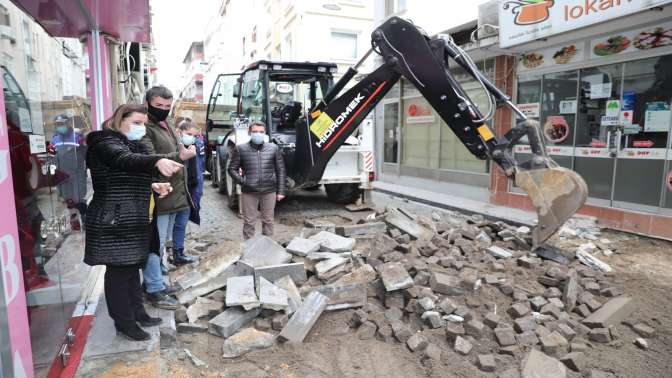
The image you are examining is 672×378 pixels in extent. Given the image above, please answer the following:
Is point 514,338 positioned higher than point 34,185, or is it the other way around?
point 34,185

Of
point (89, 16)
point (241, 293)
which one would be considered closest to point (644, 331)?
point (241, 293)

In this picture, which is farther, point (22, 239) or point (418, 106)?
point (418, 106)

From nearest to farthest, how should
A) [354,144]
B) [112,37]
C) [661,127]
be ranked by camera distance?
[112,37] < [661,127] < [354,144]

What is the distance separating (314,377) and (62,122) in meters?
2.88

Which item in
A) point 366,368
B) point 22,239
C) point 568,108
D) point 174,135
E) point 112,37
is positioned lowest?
point 366,368

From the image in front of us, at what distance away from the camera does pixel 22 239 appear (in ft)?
8.26

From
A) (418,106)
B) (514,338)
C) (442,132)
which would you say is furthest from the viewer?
(418,106)

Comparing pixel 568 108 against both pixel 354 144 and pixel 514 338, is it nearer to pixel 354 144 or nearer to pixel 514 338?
pixel 354 144

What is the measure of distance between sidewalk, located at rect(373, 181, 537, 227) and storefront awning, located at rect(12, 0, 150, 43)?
6.57 m

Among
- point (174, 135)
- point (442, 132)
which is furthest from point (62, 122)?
point (442, 132)

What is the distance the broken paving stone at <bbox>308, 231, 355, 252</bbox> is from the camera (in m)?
5.11

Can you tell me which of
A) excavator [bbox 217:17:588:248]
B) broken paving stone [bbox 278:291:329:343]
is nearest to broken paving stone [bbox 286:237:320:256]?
broken paving stone [bbox 278:291:329:343]

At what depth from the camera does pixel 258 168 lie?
554 cm

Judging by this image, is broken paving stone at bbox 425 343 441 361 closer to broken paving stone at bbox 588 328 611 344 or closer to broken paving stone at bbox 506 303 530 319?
broken paving stone at bbox 506 303 530 319
